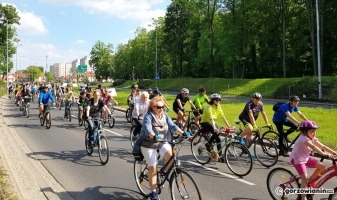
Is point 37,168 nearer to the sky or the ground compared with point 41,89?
nearer to the ground

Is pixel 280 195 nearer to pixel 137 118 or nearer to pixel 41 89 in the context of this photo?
pixel 137 118

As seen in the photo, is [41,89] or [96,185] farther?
[41,89]

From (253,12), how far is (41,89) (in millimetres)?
39178

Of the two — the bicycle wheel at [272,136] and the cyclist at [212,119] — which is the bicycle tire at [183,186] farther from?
the bicycle wheel at [272,136]

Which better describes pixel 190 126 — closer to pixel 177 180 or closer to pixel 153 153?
pixel 153 153

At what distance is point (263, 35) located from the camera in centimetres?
5316

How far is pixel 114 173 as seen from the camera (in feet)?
29.0

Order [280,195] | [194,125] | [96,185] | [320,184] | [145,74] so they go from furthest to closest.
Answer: [145,74] → [194,125] → [96,185] → [280,195] → [320,184]

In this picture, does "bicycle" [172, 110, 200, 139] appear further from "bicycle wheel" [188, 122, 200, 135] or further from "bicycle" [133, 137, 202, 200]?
"bicycle" [133, 137, 202, 200]

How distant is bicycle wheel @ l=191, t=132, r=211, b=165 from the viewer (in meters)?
9.91

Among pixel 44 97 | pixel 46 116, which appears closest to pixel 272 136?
pixel 46 116

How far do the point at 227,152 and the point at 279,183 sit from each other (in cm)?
262

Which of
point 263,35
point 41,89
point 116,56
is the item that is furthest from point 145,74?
point 41,89

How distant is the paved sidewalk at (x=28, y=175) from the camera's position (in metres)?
7.00
